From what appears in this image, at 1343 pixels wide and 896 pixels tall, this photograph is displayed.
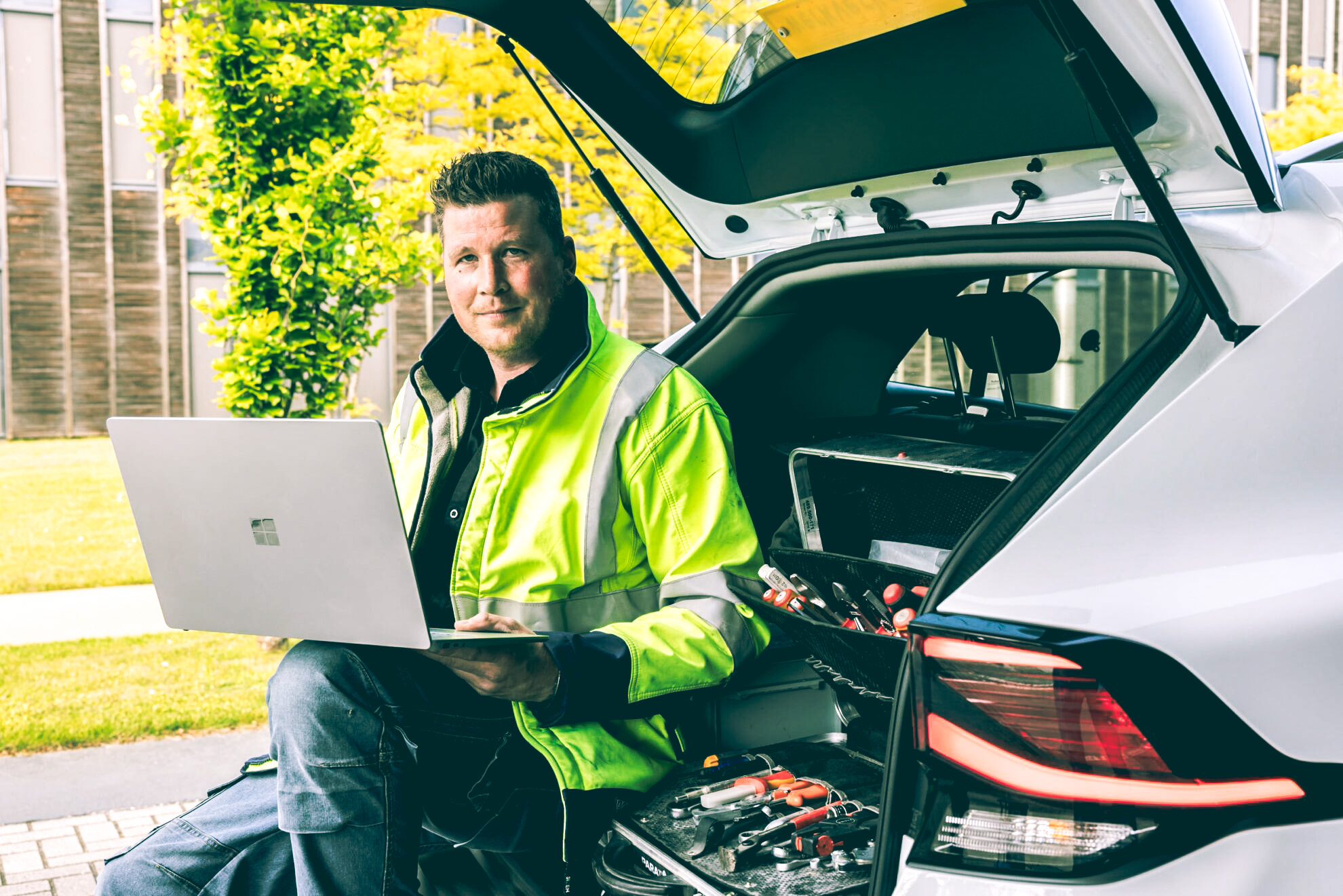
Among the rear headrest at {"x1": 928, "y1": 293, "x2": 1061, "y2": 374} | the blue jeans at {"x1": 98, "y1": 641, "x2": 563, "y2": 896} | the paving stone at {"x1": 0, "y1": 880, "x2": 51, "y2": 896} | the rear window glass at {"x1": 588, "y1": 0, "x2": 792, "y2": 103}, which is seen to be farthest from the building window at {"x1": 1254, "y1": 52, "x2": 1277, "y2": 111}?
the blue jeans at {"x1": 98, "y1": 641, "x2": 563, "y2": 896}

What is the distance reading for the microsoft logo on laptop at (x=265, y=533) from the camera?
192cm

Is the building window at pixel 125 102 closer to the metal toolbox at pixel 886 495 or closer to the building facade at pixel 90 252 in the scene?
the building facade at pixel 90 252

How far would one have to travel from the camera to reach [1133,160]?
1.57 metres

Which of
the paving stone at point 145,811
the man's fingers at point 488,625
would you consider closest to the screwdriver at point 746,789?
the man's fingers at point 488,625

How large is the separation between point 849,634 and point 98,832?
11.1 ft

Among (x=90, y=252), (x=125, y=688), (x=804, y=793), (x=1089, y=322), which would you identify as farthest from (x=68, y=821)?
(x=90, y=252)

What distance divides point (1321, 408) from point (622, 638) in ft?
3.79

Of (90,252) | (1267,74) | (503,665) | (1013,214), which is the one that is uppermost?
(1267,74)

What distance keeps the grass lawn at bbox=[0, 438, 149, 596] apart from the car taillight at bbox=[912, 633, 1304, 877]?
542 centimetres

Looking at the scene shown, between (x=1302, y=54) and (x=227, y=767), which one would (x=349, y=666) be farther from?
(x=1302, y=54)

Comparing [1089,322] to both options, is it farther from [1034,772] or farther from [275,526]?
[1034,772]

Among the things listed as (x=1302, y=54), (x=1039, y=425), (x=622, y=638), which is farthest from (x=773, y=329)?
(x=1302, y=54)

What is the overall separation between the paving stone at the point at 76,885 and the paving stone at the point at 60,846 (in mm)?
218

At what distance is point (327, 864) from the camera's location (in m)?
2.04
